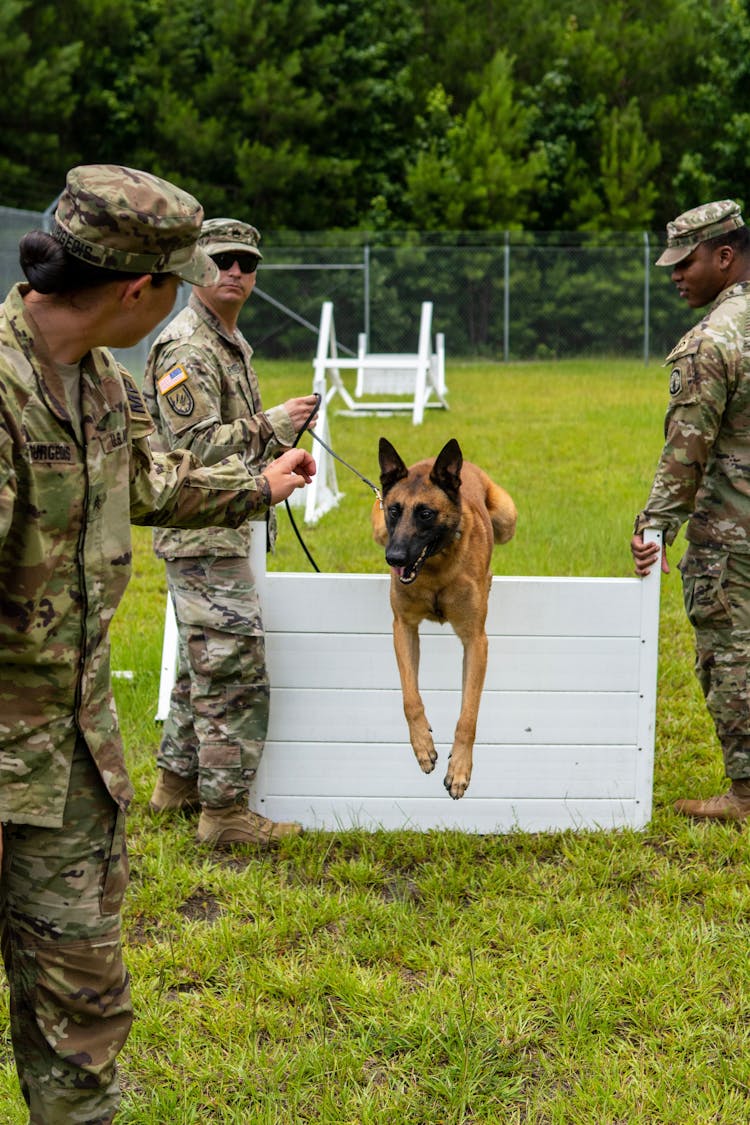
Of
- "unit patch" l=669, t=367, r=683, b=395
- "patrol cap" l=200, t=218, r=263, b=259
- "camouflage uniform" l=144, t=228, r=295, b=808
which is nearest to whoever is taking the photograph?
"camouflage uniform" l=144, t=228, r=295, b=808

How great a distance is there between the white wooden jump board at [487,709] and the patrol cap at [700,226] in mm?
1232

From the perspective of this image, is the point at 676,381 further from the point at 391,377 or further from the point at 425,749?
the point at 391,377

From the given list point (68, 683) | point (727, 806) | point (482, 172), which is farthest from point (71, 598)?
point (482, 172)

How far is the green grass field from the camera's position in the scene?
290 centimetres

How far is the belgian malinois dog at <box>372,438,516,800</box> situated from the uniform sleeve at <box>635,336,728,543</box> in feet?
2.35

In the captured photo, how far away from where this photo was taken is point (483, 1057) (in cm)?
303

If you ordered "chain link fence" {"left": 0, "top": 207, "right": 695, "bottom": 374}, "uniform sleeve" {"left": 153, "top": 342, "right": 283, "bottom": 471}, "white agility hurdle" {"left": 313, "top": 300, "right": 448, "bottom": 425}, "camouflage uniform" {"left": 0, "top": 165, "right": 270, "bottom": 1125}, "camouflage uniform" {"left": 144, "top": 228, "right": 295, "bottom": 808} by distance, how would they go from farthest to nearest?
"chain link fence" {"left": 0, "top": 207, "right": 695, "bottom": 374} < "white agility hurdle" {"left": 313, "top": 300, "right": 448, "bottom": 425} < "camouflage uniform" {"left": 144, "top": 228, "right": 295, "bottom": 808} < "uniform sleeve" {"left": 153, "top": 342, "right": 283, "bottom": 471} < "camouflage uniform" {"left": 0, "top": 165, "right": 270, "bottom": 1125}

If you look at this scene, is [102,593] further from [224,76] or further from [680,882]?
[224,76]

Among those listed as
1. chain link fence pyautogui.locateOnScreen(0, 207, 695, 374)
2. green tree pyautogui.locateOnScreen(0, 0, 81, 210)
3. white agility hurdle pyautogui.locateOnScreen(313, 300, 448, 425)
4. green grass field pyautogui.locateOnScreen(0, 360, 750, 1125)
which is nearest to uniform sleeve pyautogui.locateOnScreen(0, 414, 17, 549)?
green grass field pyautogui.locateOnScreen(0, 360, 750, 1125)

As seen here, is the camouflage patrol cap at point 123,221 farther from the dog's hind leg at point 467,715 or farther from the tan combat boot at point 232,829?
the tan combat boot at point 232,829

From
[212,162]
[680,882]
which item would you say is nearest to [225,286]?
[680,882]

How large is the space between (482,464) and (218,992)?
886 cm

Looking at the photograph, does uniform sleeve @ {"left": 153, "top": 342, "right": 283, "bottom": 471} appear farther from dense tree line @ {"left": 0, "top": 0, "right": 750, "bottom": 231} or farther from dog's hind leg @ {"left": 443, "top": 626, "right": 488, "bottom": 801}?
dense tree line @ {"left": 0, "top": 0, "right": 750, "bottom": 231}

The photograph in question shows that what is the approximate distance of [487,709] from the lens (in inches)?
171
